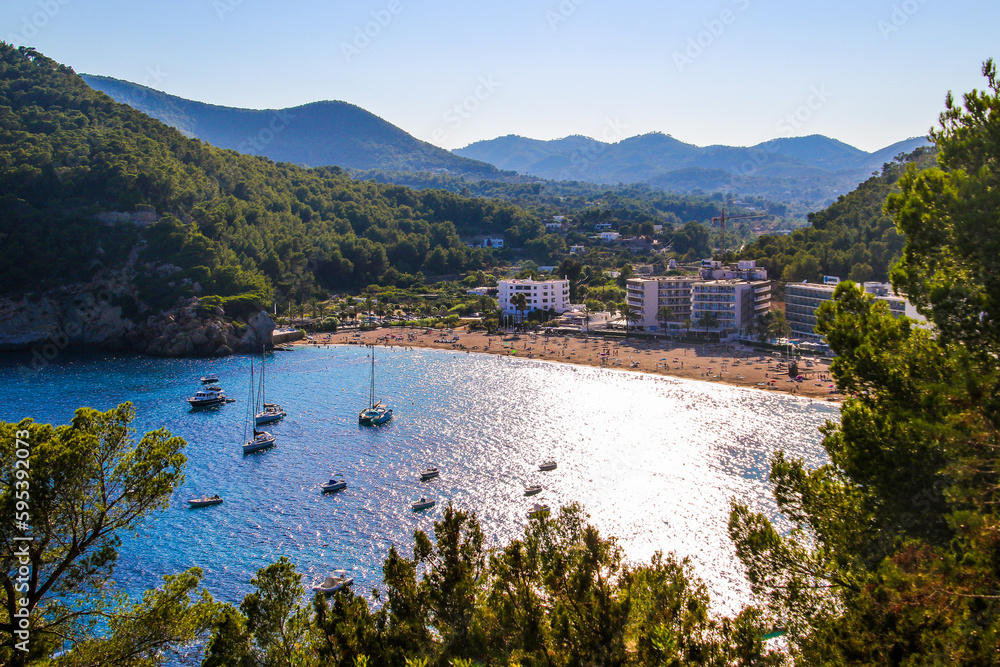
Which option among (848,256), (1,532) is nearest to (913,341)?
(1,532)

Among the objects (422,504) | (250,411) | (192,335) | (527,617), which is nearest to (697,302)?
(250,411)

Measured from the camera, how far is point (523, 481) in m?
27.8

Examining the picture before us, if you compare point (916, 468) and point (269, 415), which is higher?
point (916, 468)

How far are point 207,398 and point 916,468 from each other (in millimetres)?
40308

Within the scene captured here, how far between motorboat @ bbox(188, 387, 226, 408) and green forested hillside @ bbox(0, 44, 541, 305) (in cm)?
2262

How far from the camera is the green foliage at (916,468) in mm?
6242

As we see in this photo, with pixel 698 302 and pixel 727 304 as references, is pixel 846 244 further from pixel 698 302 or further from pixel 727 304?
pixel 698 302

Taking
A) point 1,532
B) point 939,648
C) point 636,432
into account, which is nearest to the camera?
point 939,648

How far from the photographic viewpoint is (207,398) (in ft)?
133

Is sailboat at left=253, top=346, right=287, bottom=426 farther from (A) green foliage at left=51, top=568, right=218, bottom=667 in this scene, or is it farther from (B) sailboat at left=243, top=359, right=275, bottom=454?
(A) green foliage at left=51, top=568, right=218, bottom=667

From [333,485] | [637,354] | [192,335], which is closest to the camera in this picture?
[333,485]

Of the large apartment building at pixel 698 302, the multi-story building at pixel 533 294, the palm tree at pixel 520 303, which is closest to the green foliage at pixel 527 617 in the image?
the large apartment building at pixel 698 302

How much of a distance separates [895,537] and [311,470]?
1019 inches

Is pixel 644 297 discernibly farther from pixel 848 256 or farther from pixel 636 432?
pixel 636 432
